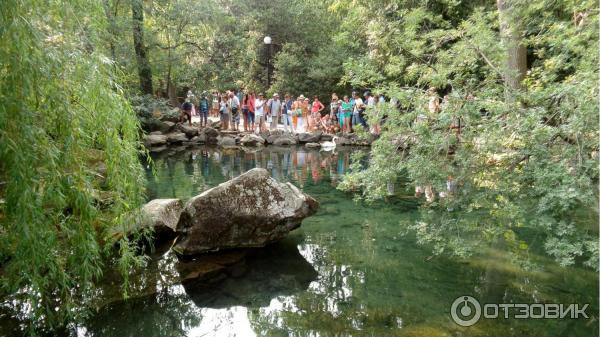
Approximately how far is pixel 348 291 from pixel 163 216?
3154mm

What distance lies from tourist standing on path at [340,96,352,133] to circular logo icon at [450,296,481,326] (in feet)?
45.5

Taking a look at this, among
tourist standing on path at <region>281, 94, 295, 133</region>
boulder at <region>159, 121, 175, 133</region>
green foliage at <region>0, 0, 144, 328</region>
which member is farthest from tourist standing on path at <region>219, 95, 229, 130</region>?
green foliage at <region>0, 0, 144, 328</region>

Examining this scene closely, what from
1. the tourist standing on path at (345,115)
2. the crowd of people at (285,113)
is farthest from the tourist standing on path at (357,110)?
the tourist standing on path at (345,115)

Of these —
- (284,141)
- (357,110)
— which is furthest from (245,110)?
(357,110)

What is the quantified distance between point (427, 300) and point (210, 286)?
104 inches

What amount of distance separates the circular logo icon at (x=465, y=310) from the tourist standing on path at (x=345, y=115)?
45.5ft

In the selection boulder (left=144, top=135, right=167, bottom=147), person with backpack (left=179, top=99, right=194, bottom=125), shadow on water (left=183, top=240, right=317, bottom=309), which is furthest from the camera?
person with backpack (left=179, top=99, right=194, bottom=125)

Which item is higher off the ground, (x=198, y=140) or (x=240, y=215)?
(x=198, y=140)

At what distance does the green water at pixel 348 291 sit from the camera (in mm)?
4914

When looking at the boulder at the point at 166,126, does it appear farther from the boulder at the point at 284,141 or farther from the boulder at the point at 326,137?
the boulder at the point at 326,137

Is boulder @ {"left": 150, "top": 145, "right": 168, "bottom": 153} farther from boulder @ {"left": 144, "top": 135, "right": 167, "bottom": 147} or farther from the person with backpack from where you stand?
the person with backpack

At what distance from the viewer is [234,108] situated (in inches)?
829

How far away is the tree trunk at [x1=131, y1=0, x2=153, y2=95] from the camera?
18147 millimetres

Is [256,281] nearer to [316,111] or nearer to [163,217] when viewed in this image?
[163,217]
